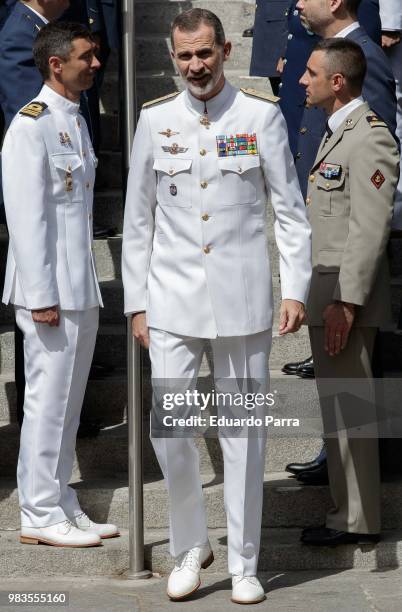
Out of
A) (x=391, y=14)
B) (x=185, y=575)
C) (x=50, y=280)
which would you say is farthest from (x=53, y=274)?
(x=391, y=14)

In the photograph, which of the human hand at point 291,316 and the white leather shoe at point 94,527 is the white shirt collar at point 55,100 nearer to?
the human hand at point 291,316

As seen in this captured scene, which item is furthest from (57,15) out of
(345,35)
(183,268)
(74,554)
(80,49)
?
(74,554)

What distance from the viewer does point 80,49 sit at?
5.75 meters

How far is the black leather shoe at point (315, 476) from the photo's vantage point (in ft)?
19.6

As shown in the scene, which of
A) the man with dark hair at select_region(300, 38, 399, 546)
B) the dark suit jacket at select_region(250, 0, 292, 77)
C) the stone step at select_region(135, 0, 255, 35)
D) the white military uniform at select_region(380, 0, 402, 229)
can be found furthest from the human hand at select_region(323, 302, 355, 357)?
the stone step at select_region(135, 0, 255, 35)

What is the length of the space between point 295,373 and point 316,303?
84 cm

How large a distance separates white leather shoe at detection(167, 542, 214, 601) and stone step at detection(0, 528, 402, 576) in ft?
0.96

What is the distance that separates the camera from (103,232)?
24.1ft

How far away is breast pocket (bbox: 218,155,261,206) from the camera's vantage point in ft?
17.2

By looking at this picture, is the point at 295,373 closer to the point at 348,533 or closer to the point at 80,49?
the point at 348,533

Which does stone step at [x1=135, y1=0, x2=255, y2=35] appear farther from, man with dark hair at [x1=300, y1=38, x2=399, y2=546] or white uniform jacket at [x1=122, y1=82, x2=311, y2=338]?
white uniform jacket at [x1=122, y1=82, x2=311, y2=338]

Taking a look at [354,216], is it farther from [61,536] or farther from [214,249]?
[61,536]

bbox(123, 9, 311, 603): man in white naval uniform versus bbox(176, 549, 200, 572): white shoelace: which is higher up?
bbox(123, 9, 311, 603): man in white naval uniform

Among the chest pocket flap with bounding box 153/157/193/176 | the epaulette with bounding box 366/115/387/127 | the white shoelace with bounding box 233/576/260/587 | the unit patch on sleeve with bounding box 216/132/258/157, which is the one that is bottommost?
the white shoelace with bounding box 233/576/260/587
